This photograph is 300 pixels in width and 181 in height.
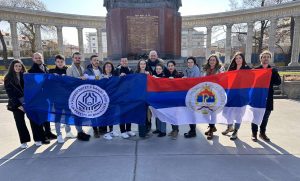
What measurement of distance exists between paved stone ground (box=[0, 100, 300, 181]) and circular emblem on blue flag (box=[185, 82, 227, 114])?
0.75m

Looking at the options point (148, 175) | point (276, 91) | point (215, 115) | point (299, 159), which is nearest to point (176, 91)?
point (215, 115)

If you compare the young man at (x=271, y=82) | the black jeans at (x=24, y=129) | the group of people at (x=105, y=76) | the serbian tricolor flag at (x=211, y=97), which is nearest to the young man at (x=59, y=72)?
the group of people at (x=105, y=76)

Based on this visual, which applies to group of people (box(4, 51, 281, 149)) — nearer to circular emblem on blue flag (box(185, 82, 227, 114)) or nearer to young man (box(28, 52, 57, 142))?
young man (box(28, 52, 57, 142))

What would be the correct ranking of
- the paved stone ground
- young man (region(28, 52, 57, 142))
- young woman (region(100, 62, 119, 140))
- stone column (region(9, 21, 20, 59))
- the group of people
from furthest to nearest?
stone column (region(9, 21, 20, 59)), young woman (region(100, 62, 119, 140)), young man (region(28, 52, 57, 142)), the group of people, the paved stone ground

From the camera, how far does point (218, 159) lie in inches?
166

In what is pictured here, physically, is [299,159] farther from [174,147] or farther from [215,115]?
[174,147]

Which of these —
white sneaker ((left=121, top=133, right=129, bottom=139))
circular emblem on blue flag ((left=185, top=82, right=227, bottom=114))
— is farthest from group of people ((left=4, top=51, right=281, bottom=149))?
circular emblem on blue flag ((left=185, top=82, right=227, bottom=114))

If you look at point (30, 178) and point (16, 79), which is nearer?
point (30, 178)

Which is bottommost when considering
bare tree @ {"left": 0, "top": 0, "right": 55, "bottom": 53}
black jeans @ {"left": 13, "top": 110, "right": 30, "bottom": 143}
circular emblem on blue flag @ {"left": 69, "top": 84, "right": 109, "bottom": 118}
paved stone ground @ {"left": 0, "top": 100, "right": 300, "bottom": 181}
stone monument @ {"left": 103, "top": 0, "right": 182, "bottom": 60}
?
paved stone ground @ {"left": 0, "top": 100, "right": 300, "bottom": 181}

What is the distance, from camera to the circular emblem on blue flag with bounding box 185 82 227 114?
504cm

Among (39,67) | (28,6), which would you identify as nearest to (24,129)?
(39,67)

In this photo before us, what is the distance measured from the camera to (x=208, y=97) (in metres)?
5.04

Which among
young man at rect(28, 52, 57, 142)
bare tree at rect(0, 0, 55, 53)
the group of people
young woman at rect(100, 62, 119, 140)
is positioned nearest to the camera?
the group of people

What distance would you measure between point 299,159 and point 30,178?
4.54m
